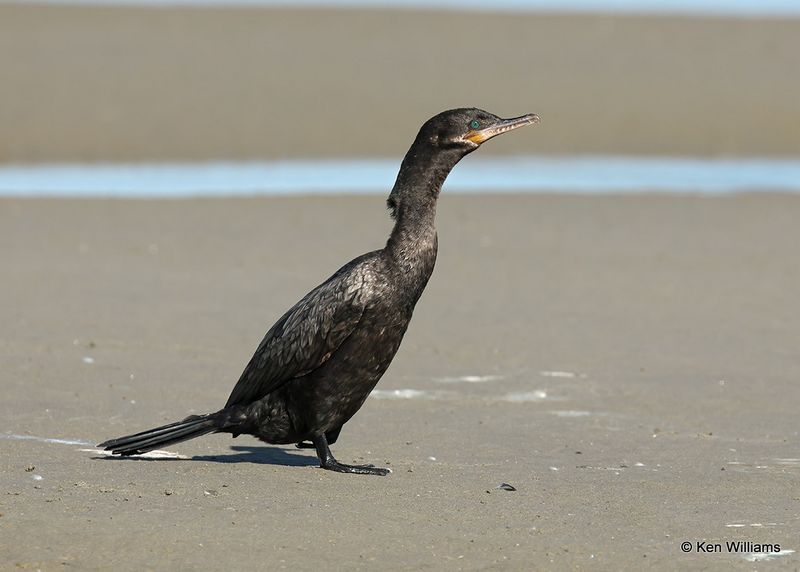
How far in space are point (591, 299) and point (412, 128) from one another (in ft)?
32.2

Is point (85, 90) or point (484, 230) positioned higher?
point (85, 90)

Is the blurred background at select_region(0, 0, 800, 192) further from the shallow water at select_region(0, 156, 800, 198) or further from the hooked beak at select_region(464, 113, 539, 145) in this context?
the hooked beak at select_region(464, 113, 539, 145)

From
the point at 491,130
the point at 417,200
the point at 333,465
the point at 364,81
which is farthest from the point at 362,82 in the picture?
the point at 333,465

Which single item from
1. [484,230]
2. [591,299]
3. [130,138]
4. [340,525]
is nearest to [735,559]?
[340,525]

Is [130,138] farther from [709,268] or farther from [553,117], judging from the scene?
[709,268]

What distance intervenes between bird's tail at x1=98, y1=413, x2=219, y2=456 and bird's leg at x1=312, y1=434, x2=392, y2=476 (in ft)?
1.54

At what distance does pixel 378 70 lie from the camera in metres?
24.1

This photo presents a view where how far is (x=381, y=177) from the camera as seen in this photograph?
681 inches

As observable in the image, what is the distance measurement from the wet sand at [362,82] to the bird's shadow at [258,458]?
11.5m

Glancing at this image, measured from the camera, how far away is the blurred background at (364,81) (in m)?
19.9

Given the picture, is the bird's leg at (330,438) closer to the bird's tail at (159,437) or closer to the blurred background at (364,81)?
the bird's tail at (159,437)

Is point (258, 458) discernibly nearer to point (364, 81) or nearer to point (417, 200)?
point (417, 200)

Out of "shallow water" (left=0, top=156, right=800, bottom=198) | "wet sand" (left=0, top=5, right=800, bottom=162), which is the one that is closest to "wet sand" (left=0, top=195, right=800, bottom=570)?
"shallow water" (left=0, top=156, right=800, bottom=198)

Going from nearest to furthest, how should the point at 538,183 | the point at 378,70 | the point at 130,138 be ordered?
1. the point at 538,183
2. the point at 130,138
3. the point at 378,70
